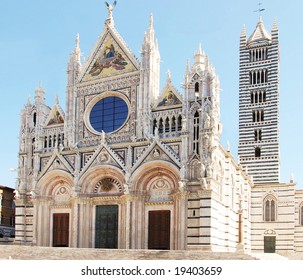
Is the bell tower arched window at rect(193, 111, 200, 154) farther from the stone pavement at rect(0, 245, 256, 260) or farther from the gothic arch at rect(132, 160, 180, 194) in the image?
the stone pavement at rect(0, 245, 256, 260)

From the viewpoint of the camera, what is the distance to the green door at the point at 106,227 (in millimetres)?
32188

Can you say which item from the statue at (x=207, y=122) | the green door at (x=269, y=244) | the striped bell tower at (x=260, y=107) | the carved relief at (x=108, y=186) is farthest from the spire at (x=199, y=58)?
the green door at (x=269, y=244)

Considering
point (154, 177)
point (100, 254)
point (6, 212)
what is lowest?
point (100, 254)

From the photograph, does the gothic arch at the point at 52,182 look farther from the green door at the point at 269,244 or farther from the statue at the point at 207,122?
the green door at the point at 269,244

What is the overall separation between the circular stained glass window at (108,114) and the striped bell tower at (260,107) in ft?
57.1

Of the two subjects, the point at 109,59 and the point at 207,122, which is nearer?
the point at 207,122

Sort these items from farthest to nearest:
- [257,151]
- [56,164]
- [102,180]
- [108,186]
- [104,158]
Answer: [257,151] < [56,164] < [102,180] < [108,186] < [104,158]

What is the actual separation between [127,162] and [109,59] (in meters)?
8.15

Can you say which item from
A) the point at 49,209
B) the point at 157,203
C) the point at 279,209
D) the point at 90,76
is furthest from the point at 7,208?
the point at 279,209

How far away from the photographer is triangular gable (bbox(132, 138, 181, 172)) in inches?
1199

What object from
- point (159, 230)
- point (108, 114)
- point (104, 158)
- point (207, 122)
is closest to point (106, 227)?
point (159, 230)

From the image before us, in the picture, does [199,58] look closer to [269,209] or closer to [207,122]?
[207,122]

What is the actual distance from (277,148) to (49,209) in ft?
75.2

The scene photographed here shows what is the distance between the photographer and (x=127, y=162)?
31766 millimetres
